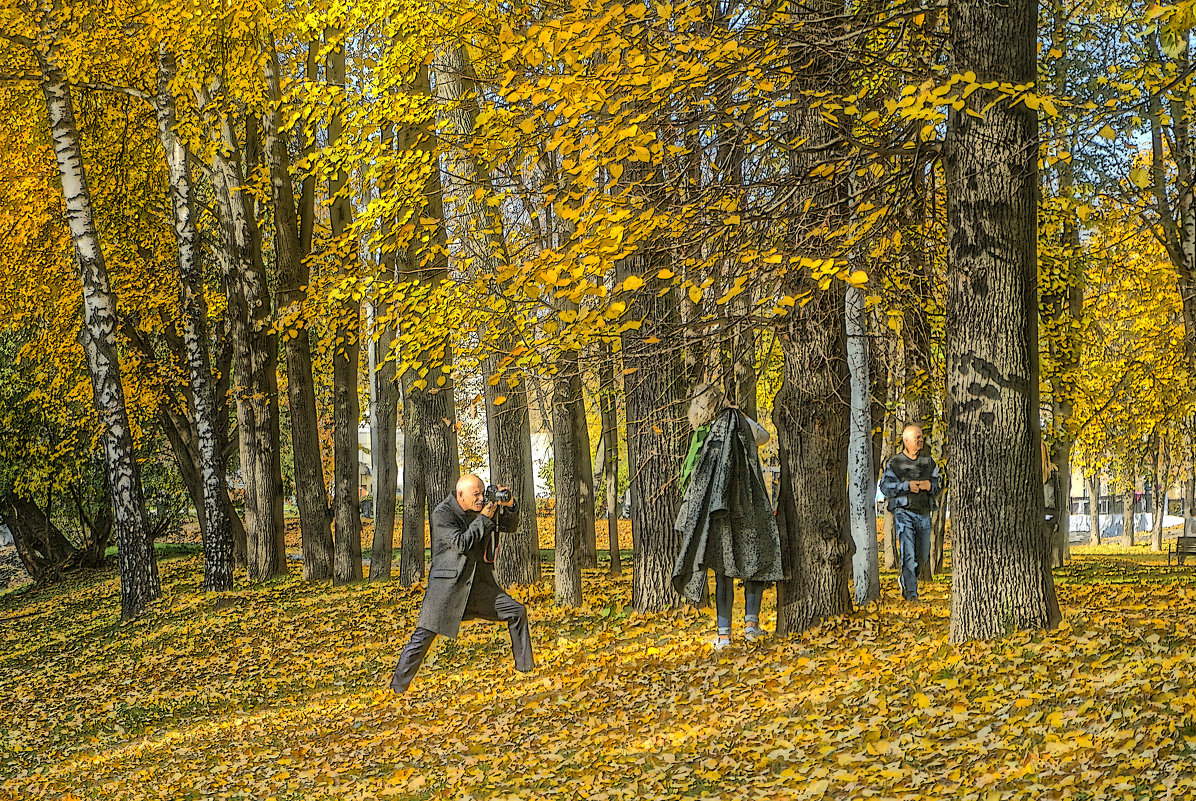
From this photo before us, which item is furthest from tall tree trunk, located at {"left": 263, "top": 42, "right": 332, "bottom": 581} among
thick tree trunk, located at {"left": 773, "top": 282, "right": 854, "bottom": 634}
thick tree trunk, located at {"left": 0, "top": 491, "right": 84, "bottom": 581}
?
thick tree trunk, located at {"left": 0, "top": 491, "right": 84, "bottom": 581}

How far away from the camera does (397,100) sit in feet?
37.5

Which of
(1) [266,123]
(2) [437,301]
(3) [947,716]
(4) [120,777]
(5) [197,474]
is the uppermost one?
(1) [266,123]

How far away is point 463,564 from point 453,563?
79 millimetres

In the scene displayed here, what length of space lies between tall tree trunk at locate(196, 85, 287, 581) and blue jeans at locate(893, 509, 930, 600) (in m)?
10.9

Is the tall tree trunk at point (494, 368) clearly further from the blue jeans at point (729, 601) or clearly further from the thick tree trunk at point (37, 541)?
the thick tree trunk at point (37, 541)

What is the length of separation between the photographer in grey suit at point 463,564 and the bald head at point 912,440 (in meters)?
4.55

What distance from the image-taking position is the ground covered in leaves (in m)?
5.44

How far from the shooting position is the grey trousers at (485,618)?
370 inches

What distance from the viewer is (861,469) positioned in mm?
10641

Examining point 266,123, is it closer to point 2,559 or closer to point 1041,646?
point 1041,646

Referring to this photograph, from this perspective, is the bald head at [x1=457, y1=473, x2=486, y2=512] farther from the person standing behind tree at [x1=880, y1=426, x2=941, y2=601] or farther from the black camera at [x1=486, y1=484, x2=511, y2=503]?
the person standing behind tree at [x1=880, y1=426, x2=941, y2=601]

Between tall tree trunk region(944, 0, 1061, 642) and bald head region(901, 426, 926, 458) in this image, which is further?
bald head region(901, 426, 926, 458)

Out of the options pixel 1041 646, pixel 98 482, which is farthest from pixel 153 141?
pixel 1041 646

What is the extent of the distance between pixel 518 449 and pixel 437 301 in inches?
121
